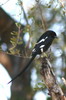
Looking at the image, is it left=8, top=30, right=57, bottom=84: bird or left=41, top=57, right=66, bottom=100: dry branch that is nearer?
left=41, top=57, right=66, bottom=100: dry branch

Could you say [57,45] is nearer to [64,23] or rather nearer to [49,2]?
[64,23]

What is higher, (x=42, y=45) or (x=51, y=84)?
(x=42, y=45)

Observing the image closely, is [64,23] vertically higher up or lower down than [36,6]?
higher up

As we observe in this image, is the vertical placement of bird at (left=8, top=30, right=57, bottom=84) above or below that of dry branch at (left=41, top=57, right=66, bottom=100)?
above

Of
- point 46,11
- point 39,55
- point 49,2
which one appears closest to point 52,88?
point 39,55

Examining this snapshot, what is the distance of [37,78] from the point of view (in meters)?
6.79

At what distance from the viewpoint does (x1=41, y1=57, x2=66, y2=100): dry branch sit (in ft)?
10.3

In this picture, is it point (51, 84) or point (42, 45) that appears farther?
Answer: point (42, 45)

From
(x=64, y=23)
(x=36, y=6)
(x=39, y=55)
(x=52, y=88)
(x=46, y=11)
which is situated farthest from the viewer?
(x=46, y=11)

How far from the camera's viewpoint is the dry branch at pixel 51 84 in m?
3.15

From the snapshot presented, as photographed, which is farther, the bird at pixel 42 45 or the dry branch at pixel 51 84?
the bird at pixel 42 45

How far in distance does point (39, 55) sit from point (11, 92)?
10.8 feet

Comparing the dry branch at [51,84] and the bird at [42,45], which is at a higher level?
the bird at [42,45]

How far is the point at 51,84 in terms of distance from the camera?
3.20 m
